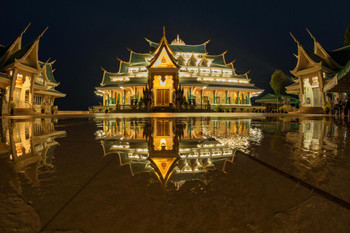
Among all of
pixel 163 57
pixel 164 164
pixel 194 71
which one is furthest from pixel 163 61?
pixel 164 164

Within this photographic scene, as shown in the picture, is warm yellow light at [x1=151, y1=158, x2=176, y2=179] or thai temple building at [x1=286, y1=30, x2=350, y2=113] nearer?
warm yellow light at [x1=151, y1=158, x2=176, y2=179]

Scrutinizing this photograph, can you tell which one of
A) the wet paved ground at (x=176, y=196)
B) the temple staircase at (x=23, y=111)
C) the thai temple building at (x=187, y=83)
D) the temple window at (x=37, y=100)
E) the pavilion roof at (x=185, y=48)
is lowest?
the wet paved ground at (x=176, y=196)

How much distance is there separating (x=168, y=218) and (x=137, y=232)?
0.36 ft

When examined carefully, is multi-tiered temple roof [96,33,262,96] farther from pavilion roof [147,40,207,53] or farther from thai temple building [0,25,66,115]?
thai temple building [0,25,66,115]

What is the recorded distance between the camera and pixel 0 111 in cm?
1534

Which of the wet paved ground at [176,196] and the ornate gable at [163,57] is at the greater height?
the ornate gable at [163,57]

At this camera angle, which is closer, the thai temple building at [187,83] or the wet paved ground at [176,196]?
the wet paved ground at [176,196]

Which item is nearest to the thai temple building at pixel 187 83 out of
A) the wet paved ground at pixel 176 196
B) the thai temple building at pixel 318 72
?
the thai temple building at pixel 318 72

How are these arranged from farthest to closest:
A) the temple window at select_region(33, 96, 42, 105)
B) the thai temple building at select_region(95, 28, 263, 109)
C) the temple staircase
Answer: the temple window at select_region(33, 96, 42, 105), the thai temple building at select_region(95, 28, 263, 109), the temple staircase

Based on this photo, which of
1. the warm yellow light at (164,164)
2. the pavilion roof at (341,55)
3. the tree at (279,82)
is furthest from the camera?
the tree at (279,82)

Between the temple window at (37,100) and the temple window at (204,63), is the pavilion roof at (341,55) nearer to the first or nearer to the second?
the temple window at (204,63)

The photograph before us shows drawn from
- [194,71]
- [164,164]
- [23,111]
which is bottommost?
[164,164]

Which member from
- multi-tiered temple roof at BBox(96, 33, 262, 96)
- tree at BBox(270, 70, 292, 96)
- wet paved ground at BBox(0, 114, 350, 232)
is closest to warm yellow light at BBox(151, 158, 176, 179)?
wet paved ground at BBox(0, 114, 350, 232)

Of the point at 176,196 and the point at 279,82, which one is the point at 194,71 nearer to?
the point at 279,82
